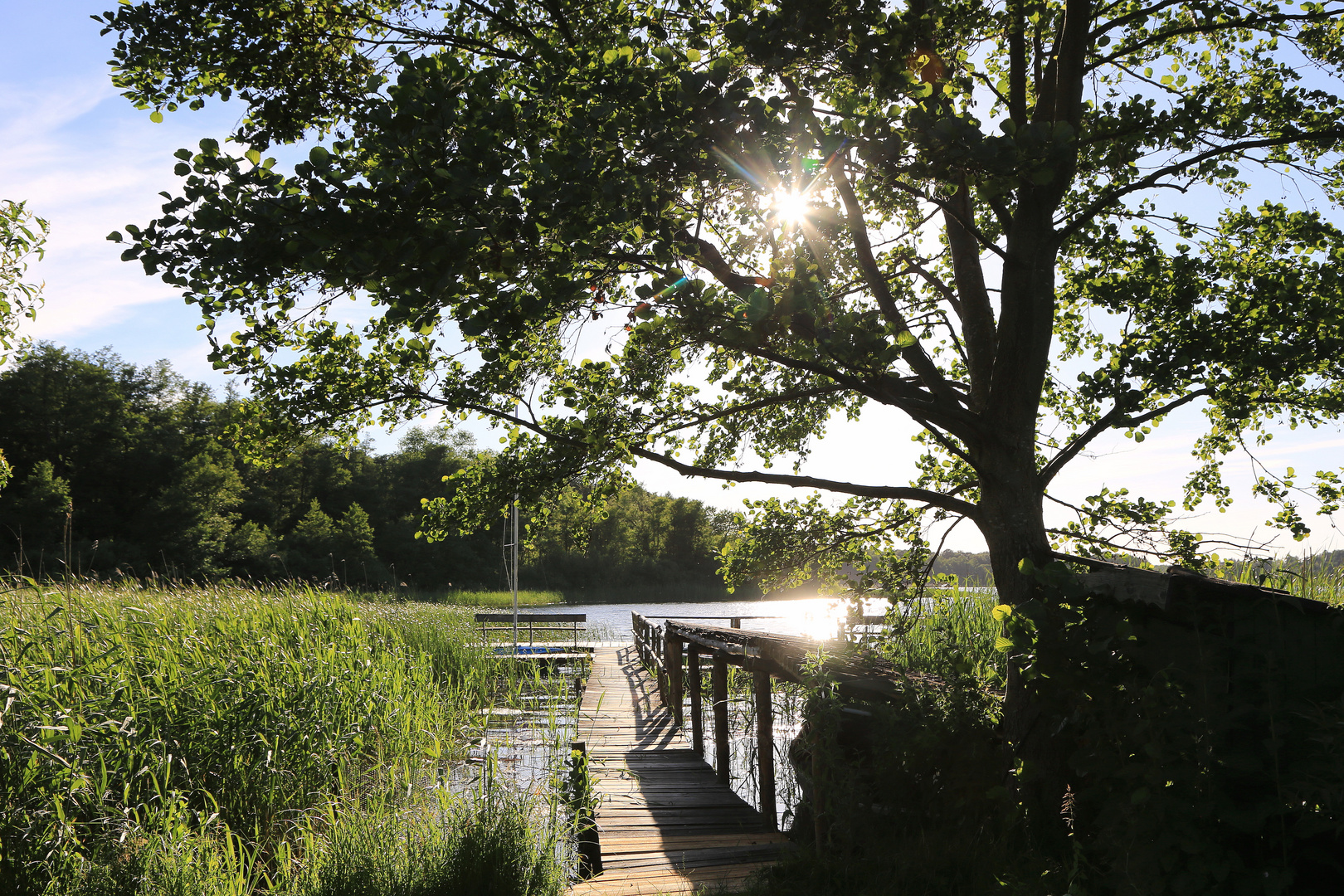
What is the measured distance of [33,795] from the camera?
4027mm

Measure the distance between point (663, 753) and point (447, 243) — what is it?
6363mm

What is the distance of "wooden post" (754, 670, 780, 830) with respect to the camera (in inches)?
217

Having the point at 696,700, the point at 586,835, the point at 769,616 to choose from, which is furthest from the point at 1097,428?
the point at 769,616

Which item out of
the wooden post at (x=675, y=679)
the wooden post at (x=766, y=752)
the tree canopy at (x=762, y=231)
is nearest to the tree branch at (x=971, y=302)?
the tree canopy at (x=762, y=231)

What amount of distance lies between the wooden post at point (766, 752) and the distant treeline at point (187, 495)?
75.8ft

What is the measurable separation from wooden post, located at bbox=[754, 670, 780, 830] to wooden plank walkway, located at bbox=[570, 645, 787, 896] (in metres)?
0.13

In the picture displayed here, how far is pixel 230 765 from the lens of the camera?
Answer: 16.1 ft

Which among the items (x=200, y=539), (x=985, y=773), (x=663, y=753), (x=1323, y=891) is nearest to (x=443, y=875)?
(x=985, y=773)

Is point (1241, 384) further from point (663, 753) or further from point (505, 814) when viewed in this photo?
point (663, 753)

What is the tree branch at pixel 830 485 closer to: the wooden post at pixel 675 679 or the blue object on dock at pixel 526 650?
the wooden post at pixel 675 679

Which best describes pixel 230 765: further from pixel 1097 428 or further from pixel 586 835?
pixel 1097 428

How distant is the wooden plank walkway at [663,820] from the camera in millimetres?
4367

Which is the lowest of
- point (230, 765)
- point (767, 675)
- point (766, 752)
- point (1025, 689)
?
point (766, 752)

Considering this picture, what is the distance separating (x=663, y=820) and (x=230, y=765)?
9.76 ft
